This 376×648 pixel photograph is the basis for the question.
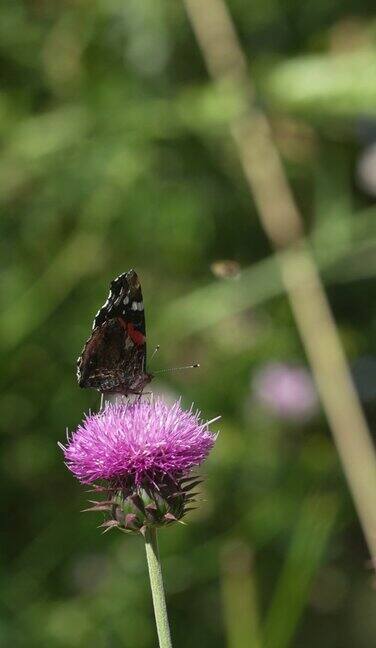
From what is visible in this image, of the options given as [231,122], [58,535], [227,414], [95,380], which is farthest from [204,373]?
[95,380]

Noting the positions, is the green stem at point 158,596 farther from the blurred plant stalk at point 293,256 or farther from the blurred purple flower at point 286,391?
the blurred purple flower at point 286,391

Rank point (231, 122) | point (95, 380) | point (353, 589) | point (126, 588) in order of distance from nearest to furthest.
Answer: point (95, 380) → point (231, 122) → point (126, 588) → point (353, 589)

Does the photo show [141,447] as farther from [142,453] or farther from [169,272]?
[169,272]

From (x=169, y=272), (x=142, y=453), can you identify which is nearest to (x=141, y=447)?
(x=142, y=453)

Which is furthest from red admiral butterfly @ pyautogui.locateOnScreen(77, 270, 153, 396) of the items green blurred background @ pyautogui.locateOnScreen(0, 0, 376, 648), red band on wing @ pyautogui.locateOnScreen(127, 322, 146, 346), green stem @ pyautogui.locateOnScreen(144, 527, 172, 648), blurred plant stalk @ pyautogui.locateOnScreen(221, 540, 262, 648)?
green blurred background @ pyautogui.locateOnScreen(0, 0, 376, 648)

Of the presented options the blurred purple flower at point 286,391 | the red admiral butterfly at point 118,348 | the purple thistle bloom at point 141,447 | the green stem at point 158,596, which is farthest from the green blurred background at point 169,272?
the green stem at point 158,596

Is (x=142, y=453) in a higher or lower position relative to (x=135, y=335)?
lower

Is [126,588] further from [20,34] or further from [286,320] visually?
[20,34]
